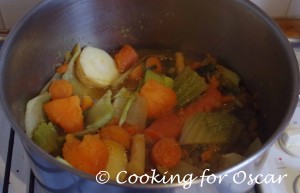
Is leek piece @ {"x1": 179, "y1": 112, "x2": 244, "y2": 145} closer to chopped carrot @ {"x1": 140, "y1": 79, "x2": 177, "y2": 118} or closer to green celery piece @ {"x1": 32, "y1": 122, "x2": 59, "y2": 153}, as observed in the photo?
chopped carrot @ {"x1": 140, "y1": 79, "x2": 177, "y2": 118}

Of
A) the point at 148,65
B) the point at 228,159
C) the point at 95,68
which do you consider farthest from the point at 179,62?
the point at 228,159

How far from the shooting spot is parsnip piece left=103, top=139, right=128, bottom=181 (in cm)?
76

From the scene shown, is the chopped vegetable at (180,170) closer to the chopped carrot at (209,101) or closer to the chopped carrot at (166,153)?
the chopped carrot at (166,153)

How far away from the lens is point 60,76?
0.96m

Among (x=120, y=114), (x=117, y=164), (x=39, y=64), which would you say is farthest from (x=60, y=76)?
(x=117, y=164)

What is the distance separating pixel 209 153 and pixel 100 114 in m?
0.23

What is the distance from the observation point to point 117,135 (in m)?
0.83

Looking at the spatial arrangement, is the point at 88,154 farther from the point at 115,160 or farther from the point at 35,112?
the point at 35,112

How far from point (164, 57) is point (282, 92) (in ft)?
1.08

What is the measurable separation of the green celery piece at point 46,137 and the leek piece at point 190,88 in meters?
0.28

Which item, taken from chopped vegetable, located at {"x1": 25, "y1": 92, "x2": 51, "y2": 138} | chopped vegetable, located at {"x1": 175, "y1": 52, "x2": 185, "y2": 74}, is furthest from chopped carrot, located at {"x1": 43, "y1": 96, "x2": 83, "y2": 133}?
chopped vegetable, located at {"x1": 175, "y1": 52, "x2": 185, "y2": 74}

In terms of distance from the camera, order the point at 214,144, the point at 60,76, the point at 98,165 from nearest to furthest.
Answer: the point at 98,165
the point at 214,144
the point at 60,76

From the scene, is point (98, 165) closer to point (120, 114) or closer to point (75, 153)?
point (75, 153)

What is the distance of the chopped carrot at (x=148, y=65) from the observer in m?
0.99
